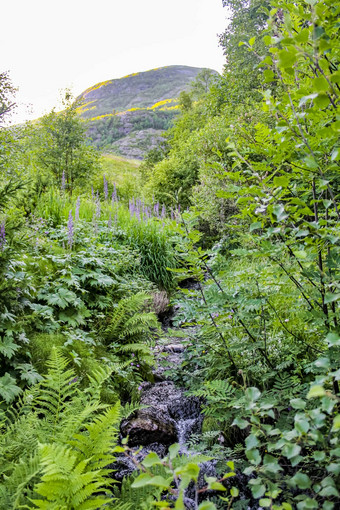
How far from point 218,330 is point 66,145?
12.8 meters

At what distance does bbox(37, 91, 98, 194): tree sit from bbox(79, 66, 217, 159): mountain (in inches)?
1289

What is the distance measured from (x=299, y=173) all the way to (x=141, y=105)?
133598mm

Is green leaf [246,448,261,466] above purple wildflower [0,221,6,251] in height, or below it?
below

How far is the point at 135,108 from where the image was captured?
361 feet

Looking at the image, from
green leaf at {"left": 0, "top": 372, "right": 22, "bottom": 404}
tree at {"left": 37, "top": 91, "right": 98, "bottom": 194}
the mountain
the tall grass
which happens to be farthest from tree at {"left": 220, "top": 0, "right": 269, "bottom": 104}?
the mountain

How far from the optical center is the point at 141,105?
120 meters

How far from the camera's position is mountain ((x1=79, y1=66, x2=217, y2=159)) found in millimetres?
83000

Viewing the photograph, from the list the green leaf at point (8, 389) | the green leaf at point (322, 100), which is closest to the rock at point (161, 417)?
the green leaf at point (8, 389)

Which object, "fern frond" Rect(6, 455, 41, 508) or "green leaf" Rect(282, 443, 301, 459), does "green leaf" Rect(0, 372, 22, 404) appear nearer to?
"fern frond" Rect(6, 455, 41, 508)

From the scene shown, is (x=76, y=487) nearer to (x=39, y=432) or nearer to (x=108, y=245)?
(x=39, y=432)

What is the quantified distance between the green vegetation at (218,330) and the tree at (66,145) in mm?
6055

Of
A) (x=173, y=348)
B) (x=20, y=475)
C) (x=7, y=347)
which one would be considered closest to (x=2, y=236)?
(x=7, y=347)

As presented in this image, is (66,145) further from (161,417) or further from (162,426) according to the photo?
(162,426)

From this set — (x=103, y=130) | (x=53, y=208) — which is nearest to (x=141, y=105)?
(x=103, y=130)
